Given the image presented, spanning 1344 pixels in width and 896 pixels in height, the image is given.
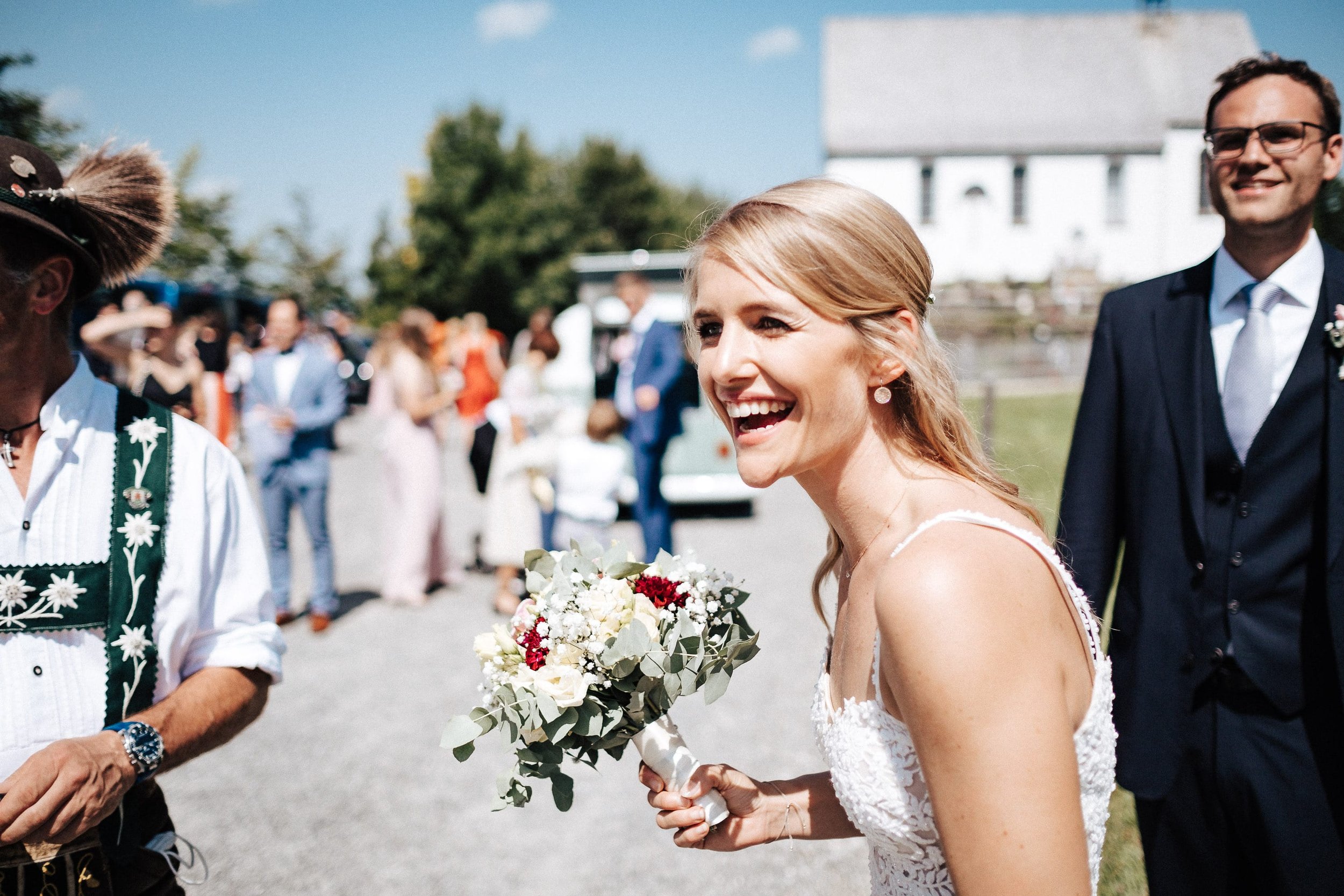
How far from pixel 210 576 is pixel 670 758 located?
1190 millimetres

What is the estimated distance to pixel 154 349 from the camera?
6.59 meters

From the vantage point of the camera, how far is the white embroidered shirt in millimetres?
1969

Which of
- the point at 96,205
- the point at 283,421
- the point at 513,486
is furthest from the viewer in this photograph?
the point at 513,486

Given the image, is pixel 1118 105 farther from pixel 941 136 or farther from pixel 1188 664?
pixel 1188 664

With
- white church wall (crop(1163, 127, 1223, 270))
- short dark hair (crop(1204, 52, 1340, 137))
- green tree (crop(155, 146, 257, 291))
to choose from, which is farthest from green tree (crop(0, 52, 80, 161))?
white church wall (crop(1163, 127, 1223, 270))

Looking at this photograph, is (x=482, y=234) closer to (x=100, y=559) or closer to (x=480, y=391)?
(x=480, y=391)

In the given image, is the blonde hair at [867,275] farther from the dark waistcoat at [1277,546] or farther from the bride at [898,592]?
the dark waistcoat at [1277,546]

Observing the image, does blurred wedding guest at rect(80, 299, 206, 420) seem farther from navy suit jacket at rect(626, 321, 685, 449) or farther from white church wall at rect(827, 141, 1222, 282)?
white church wall at rect(827, 141, 1222, 282)

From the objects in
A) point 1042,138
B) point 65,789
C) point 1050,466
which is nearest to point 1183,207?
point 1042,138

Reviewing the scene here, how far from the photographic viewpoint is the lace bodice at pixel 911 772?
1562 mm

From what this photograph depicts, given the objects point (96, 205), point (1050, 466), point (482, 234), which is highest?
point (482, 234)

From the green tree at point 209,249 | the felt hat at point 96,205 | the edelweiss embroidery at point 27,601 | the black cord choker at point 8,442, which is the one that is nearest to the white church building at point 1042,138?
the green tree at point 209,249

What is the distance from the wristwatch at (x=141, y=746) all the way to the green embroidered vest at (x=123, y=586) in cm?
9

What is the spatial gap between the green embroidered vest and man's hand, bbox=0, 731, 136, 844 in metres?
0.16
